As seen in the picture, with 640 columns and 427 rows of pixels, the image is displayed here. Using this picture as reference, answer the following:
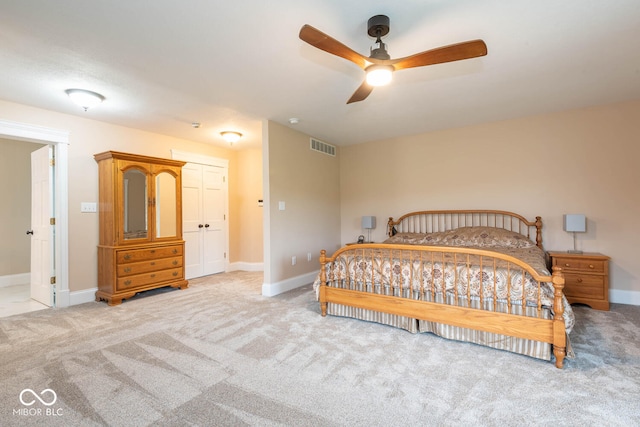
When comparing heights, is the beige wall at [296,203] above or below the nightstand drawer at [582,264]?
above

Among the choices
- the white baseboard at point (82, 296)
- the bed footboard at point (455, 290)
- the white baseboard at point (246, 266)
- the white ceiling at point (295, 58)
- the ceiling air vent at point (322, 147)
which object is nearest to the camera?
the white ceiling at point (295, 58)

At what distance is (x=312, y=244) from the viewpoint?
5.14 metres

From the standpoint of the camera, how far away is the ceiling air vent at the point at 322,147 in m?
5.24

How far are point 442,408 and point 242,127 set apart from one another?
428 centimetres

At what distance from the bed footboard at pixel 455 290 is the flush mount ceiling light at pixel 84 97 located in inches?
122

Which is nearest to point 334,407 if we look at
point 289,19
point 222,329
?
point 222,329

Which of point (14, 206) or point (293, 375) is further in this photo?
point (14, 206)

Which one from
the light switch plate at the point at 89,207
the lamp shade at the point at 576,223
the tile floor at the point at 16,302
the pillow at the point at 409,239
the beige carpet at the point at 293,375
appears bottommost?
the beige carpet at the point at 293,375

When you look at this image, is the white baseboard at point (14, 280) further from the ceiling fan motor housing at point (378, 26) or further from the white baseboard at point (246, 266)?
the ceiling fan motor housing at point (378, 26)

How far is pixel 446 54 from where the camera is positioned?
2.01m

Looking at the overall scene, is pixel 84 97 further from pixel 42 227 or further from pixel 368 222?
pixel 368 222

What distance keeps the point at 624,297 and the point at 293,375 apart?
4.38 m

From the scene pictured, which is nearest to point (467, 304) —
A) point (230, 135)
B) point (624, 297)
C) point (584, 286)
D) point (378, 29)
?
point (584, 286)

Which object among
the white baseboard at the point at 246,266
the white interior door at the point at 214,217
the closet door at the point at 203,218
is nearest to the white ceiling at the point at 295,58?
the closet door at the point at 203,218
